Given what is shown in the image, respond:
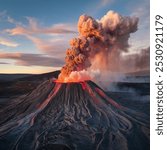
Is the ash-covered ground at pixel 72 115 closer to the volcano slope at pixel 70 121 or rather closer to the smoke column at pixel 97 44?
the volcano slope at pixel 70 121

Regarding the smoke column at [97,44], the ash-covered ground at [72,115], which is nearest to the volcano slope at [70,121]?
the ash-covered ground at [72,115]

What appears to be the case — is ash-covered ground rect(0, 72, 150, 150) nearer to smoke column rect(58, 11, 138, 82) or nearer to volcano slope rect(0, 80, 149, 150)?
volcano slope rect(0, 80, 149, 150)

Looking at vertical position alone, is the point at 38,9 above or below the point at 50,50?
above

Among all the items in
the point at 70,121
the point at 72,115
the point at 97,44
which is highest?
the point at 97,44

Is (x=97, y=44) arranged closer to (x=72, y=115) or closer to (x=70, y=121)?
(x=72, y=115)

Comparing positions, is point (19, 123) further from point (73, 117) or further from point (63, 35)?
point (63, 35)

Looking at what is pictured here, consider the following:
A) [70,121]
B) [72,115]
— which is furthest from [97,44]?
[70,121]

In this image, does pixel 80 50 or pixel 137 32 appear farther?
pixel 80 50

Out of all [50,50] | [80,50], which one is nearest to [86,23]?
[50,50]
